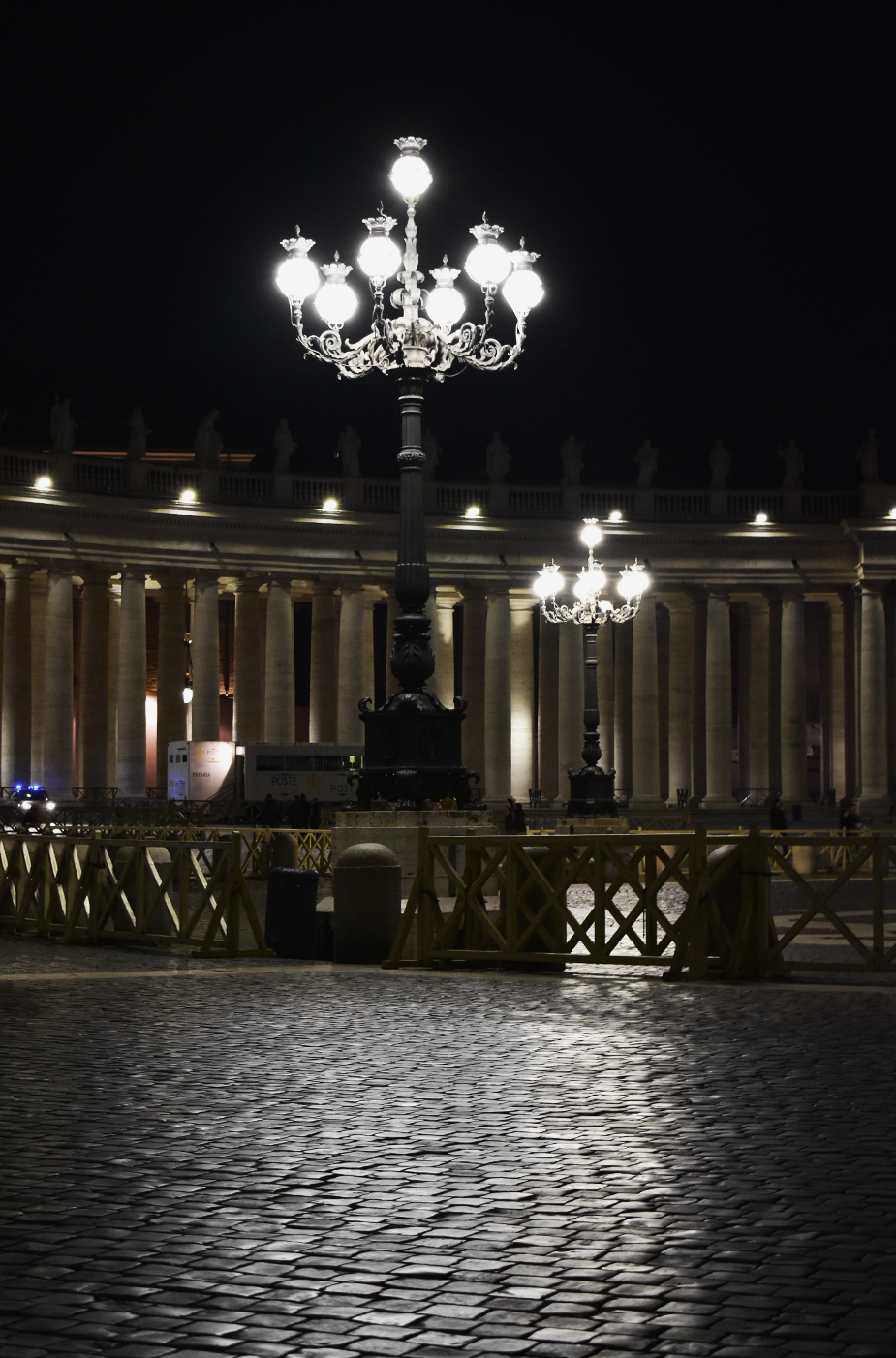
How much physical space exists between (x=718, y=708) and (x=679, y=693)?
3.26m

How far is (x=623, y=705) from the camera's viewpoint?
85625 mm

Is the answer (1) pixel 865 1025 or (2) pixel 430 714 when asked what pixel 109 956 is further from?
(1) pixel 865 1025

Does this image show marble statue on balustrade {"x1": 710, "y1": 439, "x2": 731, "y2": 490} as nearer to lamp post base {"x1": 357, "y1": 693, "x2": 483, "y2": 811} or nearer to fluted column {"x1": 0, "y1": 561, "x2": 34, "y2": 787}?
fluted column {"x1": 0, "y1": 561, "x2": 34, "y2": 787}

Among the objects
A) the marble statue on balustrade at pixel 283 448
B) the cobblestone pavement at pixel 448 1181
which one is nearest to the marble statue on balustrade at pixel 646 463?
the marble statue on balustrade at pixel 283 448

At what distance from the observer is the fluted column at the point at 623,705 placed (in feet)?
276

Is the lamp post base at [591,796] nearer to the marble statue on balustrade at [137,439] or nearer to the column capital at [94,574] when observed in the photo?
the column capital at [94,574]

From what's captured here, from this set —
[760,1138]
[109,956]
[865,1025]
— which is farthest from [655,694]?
[760,1138]

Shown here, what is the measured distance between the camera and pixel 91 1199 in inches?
365

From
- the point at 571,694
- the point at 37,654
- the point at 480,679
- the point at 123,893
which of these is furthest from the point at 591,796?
the point at 37,654

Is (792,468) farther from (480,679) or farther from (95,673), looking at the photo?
(95,673)

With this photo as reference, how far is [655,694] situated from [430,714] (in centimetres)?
4922

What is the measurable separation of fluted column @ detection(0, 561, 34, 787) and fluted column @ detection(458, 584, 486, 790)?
19914mm

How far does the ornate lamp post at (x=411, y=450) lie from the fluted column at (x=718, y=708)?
48672 millimetres

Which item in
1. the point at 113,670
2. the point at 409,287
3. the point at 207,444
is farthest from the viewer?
the point at 113,670
